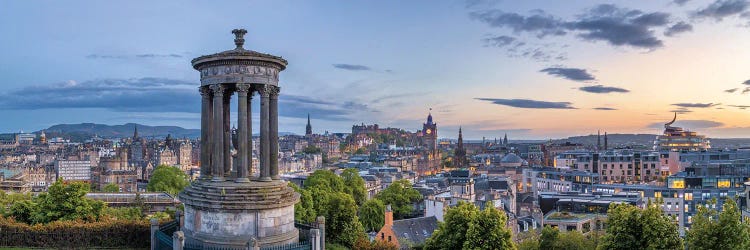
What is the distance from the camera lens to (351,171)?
300ft

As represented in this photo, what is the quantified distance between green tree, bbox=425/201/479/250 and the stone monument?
13019mm

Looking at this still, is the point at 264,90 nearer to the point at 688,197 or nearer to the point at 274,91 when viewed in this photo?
the point at 274,91

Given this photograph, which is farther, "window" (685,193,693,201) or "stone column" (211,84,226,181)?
"window" (685,193,693,201)

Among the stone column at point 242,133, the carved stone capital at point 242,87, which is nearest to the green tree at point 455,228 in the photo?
the stone column at point 242,133

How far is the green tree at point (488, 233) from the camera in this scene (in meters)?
32.6

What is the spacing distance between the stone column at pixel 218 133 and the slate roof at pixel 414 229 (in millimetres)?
36649

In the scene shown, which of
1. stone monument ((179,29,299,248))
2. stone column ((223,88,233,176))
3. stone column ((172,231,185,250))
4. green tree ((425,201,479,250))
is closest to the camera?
stone column ((172,231,185,250))

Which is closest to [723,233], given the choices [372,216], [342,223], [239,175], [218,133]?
[239,175]

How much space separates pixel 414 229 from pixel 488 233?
29229 millimetres

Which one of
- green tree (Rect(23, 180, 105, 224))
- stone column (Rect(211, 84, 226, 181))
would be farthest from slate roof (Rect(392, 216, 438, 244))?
stone column (Rect(211, 84, 226, 181))

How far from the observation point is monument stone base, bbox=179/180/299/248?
2256cm

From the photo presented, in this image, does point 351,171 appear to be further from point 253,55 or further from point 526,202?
point 253,55

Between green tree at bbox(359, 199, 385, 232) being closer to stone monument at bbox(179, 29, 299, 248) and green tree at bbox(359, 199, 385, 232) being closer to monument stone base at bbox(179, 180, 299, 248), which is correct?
stone monument at bbox(179, 29, 299, 248)

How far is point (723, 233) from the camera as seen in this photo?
28062mm
